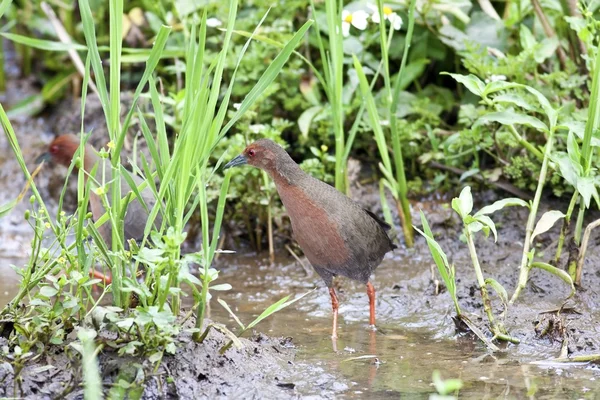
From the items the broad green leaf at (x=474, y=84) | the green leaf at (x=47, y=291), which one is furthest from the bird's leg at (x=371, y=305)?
the green leaf at (x=47, y=291)

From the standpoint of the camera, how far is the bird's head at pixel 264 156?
4336mm

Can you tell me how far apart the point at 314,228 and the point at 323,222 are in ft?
0.17

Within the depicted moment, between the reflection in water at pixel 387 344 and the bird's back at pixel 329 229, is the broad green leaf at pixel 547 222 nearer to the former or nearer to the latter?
the reflection in water at pixel 387 344

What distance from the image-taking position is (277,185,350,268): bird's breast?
419 cm

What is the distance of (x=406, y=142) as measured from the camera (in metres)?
5.54

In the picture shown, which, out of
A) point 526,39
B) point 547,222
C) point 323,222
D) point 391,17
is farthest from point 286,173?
point 526,39

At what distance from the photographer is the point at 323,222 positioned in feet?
13.8

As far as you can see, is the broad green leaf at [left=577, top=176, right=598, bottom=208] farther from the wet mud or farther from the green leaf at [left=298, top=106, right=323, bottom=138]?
the green leaf at [left=298, top=106, right=323, bottom=138]

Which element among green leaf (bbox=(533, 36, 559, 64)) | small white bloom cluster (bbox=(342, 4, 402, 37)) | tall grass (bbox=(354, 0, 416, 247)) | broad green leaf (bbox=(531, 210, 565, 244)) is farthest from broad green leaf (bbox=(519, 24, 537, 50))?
broad green leaf (bbox=(531, 210, 565, 244))

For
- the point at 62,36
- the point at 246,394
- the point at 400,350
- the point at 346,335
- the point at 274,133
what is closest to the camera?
the point at 246,394

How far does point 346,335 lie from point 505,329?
2.49ft

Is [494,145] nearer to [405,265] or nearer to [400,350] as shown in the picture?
[405,265]

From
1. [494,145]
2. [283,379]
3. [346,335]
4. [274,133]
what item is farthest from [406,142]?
[283,379]

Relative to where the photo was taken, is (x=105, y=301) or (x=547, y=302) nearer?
(x=547, y=302)
